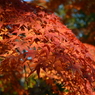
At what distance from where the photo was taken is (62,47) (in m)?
1.43

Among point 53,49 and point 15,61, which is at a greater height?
point 53,49

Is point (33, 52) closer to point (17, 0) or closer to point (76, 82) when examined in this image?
point (76, 82)

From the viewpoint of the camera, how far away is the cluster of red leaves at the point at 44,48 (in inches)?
49.0

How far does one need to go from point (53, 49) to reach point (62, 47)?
0.37 ft

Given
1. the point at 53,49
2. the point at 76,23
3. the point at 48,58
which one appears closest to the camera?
the point at 48,58

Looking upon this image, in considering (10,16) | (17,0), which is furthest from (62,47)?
(17,0)

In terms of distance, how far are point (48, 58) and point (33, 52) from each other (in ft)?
0.43

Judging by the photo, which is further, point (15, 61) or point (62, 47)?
point (15, 61)

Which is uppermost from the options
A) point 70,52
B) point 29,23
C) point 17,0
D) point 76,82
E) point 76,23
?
point 76,23

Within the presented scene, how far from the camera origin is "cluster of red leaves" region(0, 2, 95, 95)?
124 centimetres

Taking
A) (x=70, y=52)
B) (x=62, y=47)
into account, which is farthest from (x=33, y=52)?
(x=70, y=52)

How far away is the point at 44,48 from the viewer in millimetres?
1273

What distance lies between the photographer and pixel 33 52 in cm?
123

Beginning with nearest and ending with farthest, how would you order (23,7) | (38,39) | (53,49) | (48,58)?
1. (48,58)
2. (53,49)
3. (38,39)
4. (23,7)
